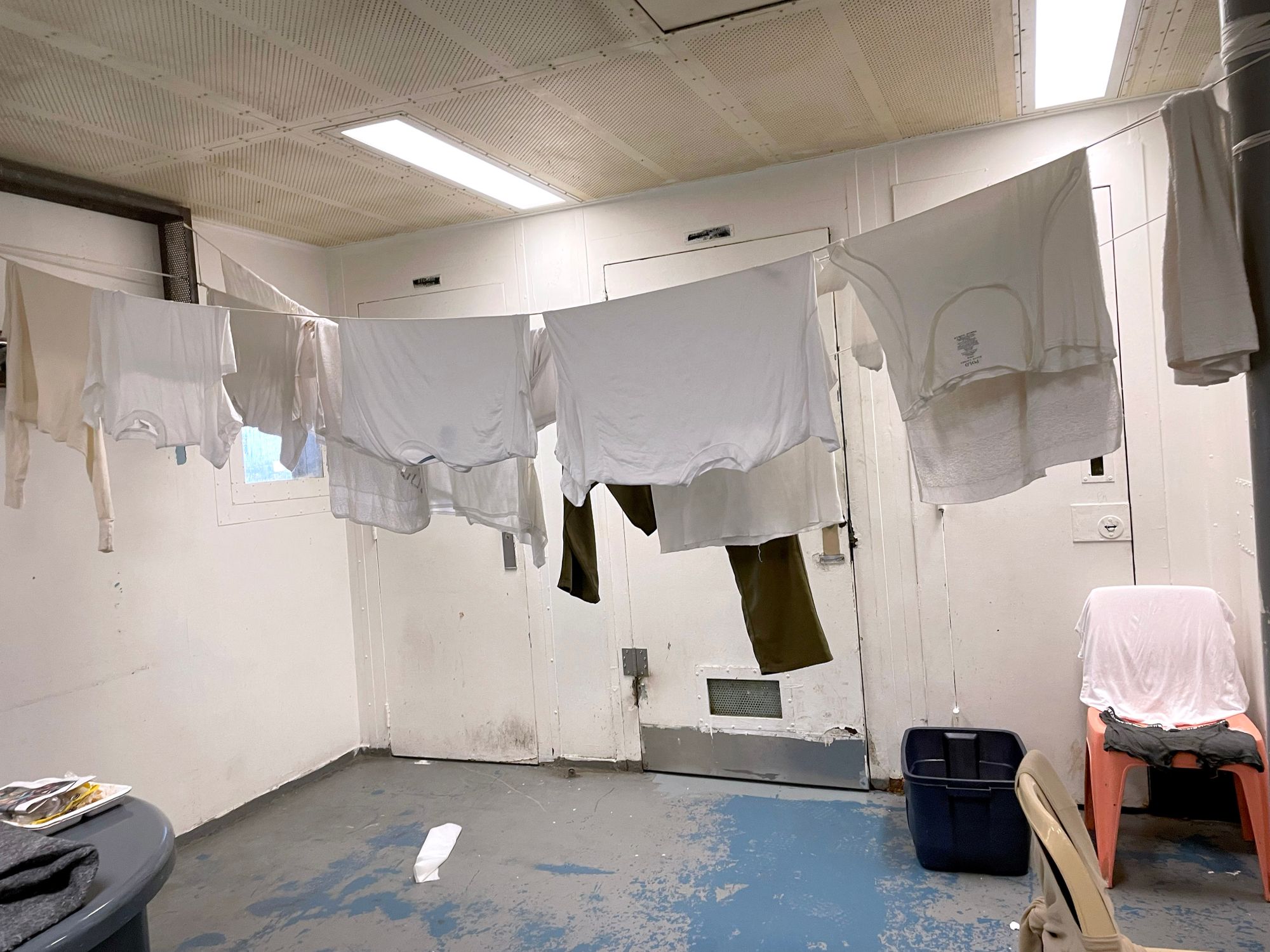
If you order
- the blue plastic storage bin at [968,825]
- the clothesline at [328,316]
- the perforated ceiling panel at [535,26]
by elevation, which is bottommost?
the blue plastic storage bin at [968,825]

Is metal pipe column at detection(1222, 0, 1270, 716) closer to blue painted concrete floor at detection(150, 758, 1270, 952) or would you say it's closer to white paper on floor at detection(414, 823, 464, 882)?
blue painted concrete floor at detection(150, 758, 1270, 952)

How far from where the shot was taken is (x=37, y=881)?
1.39m

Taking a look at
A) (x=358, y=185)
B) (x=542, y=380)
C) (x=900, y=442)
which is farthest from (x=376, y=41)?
(x=900, y=442)

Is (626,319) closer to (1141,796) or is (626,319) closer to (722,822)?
(722,822)

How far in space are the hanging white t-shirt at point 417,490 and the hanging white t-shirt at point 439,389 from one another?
0.79 ft

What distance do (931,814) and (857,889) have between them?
359 millimetres

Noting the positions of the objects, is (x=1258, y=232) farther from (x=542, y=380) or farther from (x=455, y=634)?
(x=455, y=634)

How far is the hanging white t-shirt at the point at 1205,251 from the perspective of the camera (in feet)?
4.74

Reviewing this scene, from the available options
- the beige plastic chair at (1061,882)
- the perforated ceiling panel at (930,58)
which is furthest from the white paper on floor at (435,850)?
the perforated ceiling panel at (930,58)

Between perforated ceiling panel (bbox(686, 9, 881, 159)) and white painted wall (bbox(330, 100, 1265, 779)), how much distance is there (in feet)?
0.93

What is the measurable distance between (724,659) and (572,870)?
45.5 inches

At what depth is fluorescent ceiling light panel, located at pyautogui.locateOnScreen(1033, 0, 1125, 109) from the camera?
2.46 meters

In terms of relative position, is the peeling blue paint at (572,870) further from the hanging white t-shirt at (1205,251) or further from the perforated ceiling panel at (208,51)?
the perforated ceiling panel at (208,51)

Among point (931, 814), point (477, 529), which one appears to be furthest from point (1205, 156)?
point (477, 529)
